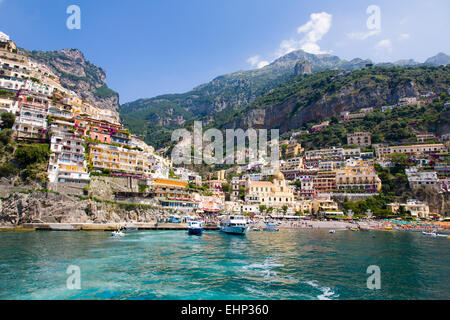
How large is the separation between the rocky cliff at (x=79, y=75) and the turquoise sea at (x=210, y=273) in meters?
157

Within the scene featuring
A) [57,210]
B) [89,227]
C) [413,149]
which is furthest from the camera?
[413,149]

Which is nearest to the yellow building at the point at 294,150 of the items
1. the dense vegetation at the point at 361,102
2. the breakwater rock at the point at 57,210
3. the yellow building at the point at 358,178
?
the dense vegetation at the point at 361,102

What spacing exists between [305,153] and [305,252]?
87527 mm

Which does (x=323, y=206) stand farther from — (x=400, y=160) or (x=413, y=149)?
(x=413, y=149)

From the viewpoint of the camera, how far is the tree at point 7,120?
46.8m

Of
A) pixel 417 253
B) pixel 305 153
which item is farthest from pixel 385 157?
pixel 417 253

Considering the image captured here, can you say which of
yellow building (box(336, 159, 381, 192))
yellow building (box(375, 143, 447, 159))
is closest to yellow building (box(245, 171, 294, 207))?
yellow building (box(336, 159, 381, 192))

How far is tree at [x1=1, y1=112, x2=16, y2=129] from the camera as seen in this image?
46812 mm

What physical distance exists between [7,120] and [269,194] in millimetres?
62485

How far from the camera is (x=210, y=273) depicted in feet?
53.6

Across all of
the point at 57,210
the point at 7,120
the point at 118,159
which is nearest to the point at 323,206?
the point at 118,159
